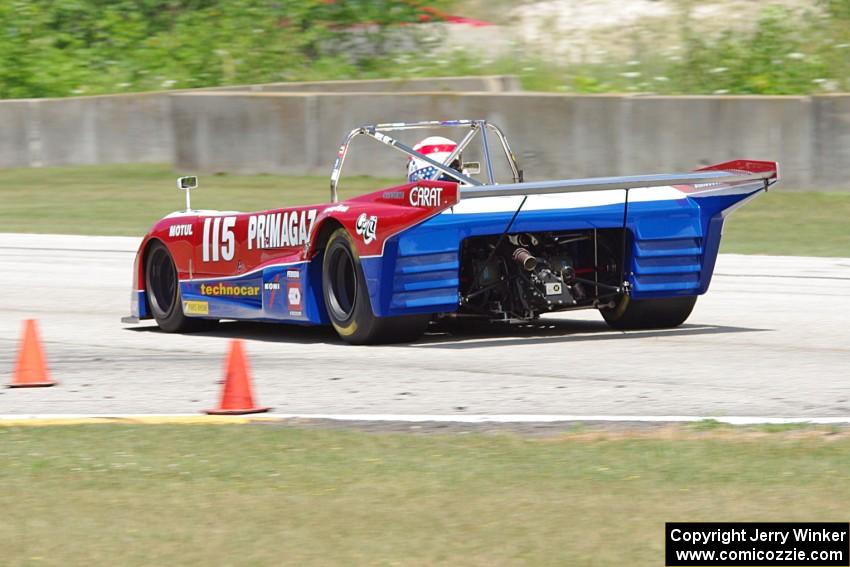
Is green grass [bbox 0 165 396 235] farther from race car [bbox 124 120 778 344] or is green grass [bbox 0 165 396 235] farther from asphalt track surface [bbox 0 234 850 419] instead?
race car [bbox 124 120 778 344]

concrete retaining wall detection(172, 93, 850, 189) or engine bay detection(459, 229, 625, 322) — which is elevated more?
concrete retaining wall detection(172, 93, 850, 189)

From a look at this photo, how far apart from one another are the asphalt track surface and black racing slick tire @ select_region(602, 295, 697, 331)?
14cm

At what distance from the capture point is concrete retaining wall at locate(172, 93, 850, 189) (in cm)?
1973

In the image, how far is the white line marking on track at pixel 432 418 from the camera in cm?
743

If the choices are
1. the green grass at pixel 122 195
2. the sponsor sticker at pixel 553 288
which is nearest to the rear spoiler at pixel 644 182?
the sponsor sticker at pixel 553 288

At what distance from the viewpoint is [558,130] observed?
21.6 m

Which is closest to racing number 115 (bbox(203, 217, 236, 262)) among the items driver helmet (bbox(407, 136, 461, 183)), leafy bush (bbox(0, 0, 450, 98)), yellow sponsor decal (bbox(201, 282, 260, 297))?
yellow sponsor decal (bbox(201, 282, 260, 297))

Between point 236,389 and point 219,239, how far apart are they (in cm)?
372

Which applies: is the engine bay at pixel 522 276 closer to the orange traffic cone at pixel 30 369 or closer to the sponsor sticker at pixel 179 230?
the sponsor sticker at pixel 179 230

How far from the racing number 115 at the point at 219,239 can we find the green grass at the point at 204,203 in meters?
7.11

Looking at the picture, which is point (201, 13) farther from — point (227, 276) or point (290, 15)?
point (227, 276)

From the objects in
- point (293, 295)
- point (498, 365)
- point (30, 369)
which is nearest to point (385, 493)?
point (498, 365)

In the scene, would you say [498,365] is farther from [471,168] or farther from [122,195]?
[122,195]

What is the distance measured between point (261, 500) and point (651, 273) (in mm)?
5350
